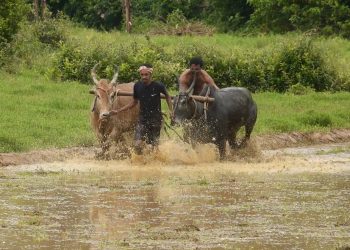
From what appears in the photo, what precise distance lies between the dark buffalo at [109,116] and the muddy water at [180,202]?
451 mm

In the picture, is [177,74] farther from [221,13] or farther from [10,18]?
[221,13]

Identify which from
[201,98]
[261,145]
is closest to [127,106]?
[201,98]

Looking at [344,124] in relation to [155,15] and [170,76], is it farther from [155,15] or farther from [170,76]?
[155,15]

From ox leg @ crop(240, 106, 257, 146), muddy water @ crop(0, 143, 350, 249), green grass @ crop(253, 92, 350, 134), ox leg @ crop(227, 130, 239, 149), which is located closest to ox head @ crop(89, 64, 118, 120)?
muddy water @ crop(0, 143, 350, 249)

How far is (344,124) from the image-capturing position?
2238cm

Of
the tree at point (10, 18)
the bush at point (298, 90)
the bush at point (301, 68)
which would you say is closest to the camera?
the bush at point (298, 90)

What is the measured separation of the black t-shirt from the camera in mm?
15430

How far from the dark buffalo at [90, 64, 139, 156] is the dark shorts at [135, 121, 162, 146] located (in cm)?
51

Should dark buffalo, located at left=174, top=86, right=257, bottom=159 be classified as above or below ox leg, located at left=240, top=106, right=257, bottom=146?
above

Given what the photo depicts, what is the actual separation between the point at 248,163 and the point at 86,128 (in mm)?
3690

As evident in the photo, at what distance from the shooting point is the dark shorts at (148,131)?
1541 centimetres

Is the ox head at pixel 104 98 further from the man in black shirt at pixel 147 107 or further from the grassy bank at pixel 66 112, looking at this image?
→ the grassy bank at pixel 66 112

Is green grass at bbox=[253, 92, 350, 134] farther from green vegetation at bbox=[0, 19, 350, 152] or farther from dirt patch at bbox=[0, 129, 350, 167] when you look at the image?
dirt patch at bbox=[0, 129, 350, 167]

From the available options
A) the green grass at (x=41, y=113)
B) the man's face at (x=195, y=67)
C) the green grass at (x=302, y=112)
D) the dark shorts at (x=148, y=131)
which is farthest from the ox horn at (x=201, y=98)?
the green grass at (x=302, y=112)
